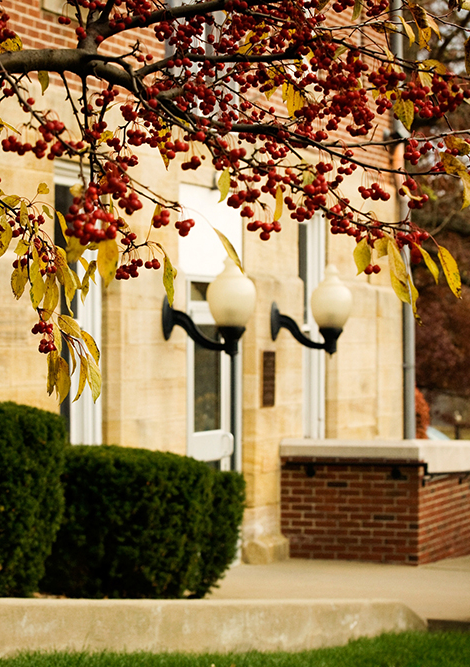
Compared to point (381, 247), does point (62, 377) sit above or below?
below

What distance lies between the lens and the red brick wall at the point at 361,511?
10555mm

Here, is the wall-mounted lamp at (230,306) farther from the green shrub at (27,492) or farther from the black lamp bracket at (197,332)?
the green shrub at (27,492)

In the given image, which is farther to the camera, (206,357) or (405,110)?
(206,357)

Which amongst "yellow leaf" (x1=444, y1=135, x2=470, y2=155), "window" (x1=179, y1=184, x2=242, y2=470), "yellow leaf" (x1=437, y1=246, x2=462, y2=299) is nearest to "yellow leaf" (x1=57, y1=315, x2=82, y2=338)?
"yellow leaf" (x1=437, y1=246, x2=462, y2=299)

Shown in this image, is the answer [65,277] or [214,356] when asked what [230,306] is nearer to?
[214,356]

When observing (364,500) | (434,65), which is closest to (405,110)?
(434,65)

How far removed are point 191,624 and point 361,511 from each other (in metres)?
4.74

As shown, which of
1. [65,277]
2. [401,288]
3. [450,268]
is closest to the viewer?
[401,288]

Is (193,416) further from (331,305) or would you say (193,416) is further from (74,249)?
(74,249)

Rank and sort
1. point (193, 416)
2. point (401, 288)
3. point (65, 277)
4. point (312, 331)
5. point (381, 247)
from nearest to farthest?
point (401, 288) < point (381, 247) < point (65, 277) < point (193, 416) < point (312, 331)

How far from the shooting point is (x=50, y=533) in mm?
6293

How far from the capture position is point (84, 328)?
27.8 ft

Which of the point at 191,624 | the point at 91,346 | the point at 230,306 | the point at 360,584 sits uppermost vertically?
the point at 230,306

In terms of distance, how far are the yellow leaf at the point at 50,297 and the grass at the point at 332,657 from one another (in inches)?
94.6
